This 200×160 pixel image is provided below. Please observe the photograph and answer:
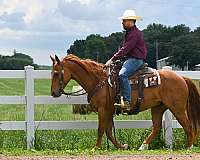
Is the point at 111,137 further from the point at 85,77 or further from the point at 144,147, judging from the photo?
the point at 85,77

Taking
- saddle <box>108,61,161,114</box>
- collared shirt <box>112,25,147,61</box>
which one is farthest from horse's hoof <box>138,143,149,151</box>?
collared shirt <box>112,25,147,61</box>

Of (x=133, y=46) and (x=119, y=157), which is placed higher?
(x=133, y=46)

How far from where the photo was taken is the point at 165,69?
40.2 feet

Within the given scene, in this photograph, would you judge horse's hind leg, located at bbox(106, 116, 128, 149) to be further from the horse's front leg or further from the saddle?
the saddle

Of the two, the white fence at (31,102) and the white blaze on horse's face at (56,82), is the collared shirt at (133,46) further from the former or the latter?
the white fence at (31,102)

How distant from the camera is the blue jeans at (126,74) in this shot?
36.7 ft

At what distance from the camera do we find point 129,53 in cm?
1134

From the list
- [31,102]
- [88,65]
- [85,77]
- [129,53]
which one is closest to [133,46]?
[129,53]

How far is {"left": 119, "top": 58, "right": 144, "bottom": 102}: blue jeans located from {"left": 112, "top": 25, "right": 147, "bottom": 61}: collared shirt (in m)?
0.13

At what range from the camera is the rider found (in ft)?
36.8

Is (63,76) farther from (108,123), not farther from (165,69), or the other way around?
(165,69)

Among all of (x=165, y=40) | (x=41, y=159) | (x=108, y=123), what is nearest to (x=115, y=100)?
(x=108, y=123)

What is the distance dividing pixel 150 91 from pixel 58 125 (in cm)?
211

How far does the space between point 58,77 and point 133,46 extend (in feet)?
5.26
